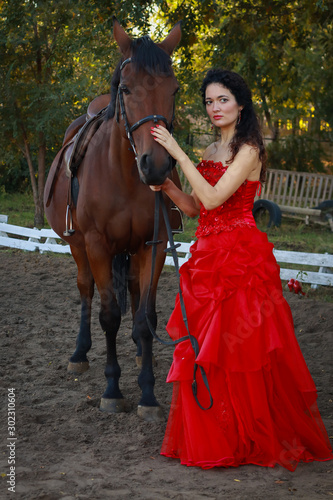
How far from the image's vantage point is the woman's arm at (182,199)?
3.45 metres

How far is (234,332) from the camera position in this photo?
3188 mm

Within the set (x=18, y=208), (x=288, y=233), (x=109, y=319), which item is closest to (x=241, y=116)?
(x=109, y=319)

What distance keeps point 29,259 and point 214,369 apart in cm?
→ 649

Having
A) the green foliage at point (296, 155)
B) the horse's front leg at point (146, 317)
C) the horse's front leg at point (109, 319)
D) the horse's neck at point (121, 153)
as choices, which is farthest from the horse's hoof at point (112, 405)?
the green foliage at point (296, 155)

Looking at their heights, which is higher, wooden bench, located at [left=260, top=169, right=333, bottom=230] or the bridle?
wooden bench, located at [left=260, top=169, right=333, bottom=230]

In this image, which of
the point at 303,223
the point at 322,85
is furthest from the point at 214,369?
the point at 322,85

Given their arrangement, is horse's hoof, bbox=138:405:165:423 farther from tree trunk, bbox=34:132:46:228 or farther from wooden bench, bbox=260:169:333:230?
wooden bench, bbox=260:169:333:230

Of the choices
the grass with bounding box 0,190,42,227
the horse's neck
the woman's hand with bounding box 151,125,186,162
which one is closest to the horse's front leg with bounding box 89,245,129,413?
the horse's neck

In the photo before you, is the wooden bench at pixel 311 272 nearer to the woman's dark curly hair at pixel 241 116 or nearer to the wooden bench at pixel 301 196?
the woman's dark curly hair at pixel 241 116

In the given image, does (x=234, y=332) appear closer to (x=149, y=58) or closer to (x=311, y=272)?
(x=149, y=58)

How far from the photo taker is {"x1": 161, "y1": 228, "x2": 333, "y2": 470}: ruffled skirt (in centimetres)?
Result: 309

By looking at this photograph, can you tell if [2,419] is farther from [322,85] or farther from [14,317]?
[322,85]

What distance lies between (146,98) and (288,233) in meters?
9.55

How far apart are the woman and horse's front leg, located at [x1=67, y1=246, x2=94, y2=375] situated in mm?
1771
